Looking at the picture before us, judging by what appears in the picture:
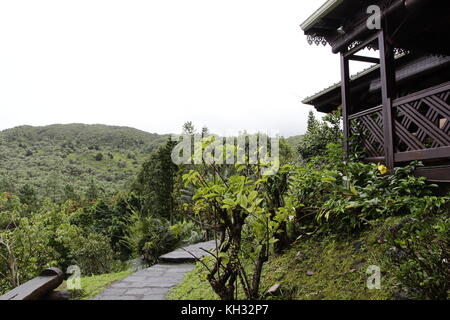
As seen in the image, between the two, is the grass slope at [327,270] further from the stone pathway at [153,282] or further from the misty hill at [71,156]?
the misty hill at [71,156]

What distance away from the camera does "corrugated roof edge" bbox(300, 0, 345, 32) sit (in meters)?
4.52

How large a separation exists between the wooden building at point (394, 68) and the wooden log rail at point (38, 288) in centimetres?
468

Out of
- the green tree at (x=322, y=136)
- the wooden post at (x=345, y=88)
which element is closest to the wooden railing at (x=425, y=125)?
the wooden post at (x=345, y=88)

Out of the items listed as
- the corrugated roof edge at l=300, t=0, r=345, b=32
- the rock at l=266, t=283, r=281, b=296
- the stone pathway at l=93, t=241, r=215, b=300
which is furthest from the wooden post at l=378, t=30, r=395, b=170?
the stone pathway at l=93, t=241, r=215, b=300

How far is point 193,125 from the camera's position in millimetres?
10812

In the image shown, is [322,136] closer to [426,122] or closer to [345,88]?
[345,88]

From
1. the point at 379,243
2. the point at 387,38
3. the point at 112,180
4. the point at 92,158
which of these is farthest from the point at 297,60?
the point at 92,158

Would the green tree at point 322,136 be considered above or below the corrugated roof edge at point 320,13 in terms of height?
below

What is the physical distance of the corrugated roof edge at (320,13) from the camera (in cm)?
452

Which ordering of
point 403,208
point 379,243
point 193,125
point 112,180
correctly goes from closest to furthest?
point 379,243 < point 403,208 < point 193,125 < point 112,180

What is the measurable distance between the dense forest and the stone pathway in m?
0.30
